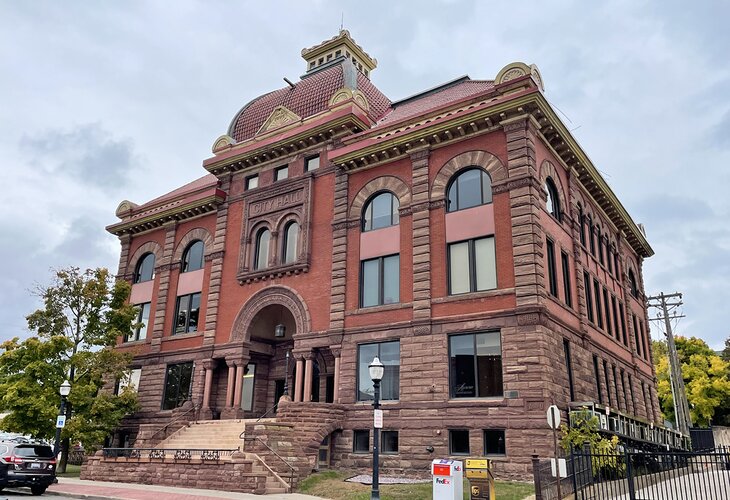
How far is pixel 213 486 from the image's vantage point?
21.8m

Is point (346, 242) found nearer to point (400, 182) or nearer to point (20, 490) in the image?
point (400, 182)

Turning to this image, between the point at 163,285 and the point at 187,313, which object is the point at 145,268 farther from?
the point at 187,313

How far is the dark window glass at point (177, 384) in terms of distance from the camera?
110ft

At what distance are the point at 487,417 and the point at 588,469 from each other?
4.01 metres

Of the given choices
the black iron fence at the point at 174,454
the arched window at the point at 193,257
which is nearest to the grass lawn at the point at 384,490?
the black iron fence at the point at 174,454

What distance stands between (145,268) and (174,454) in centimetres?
1746

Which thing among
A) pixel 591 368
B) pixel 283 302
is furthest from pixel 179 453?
pixel 591 368

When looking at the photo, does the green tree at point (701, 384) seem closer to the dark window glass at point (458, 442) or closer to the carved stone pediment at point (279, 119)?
the dark window glass at point (458, 442)

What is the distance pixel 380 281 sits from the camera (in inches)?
1104

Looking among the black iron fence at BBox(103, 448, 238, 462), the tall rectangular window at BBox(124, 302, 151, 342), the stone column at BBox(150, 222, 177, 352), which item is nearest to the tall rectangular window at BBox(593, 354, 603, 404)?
the black iron fence at BBox(103, 448, 238, 462)

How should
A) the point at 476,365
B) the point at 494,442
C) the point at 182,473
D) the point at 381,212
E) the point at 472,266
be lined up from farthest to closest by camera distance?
the point at 381,212, the point at 472,266, the point at 476,365, the point at 182,473, the point at 494,442

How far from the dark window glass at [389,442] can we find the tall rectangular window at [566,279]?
959 cm

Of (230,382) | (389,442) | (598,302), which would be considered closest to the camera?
(389,442)

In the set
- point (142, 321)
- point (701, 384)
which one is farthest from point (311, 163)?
point (701, 384)
